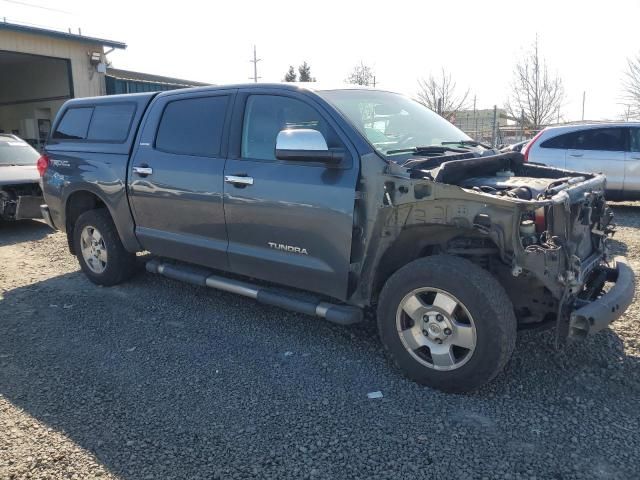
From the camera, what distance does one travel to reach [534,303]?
3332mm

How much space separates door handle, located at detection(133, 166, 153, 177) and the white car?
6674 millimetres

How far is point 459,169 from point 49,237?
7110 mm

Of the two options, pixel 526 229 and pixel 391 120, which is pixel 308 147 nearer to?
pixel 391 120

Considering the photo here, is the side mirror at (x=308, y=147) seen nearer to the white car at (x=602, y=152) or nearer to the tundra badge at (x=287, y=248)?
the tundra badge at (x=287, y=248)

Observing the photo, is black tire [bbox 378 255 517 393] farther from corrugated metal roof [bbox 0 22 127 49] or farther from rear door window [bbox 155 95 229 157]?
corrugated metal roof [bbox 0 22 127 49]

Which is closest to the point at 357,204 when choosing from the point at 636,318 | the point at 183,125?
the point at 183,125

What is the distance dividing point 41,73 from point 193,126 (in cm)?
1935

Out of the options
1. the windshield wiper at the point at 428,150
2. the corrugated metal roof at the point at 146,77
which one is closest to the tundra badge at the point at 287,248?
the windshield wiper at the point at 428,150

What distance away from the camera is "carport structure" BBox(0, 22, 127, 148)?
16.3 m

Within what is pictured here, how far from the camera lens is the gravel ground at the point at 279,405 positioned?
8.91ft

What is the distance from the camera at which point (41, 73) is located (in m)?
20.5

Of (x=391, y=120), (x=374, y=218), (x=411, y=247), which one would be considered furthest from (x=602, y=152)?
(x=374, y=218)

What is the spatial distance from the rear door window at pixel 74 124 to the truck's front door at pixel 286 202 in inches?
92.1

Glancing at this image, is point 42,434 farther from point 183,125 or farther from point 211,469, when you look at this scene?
point 183,125
